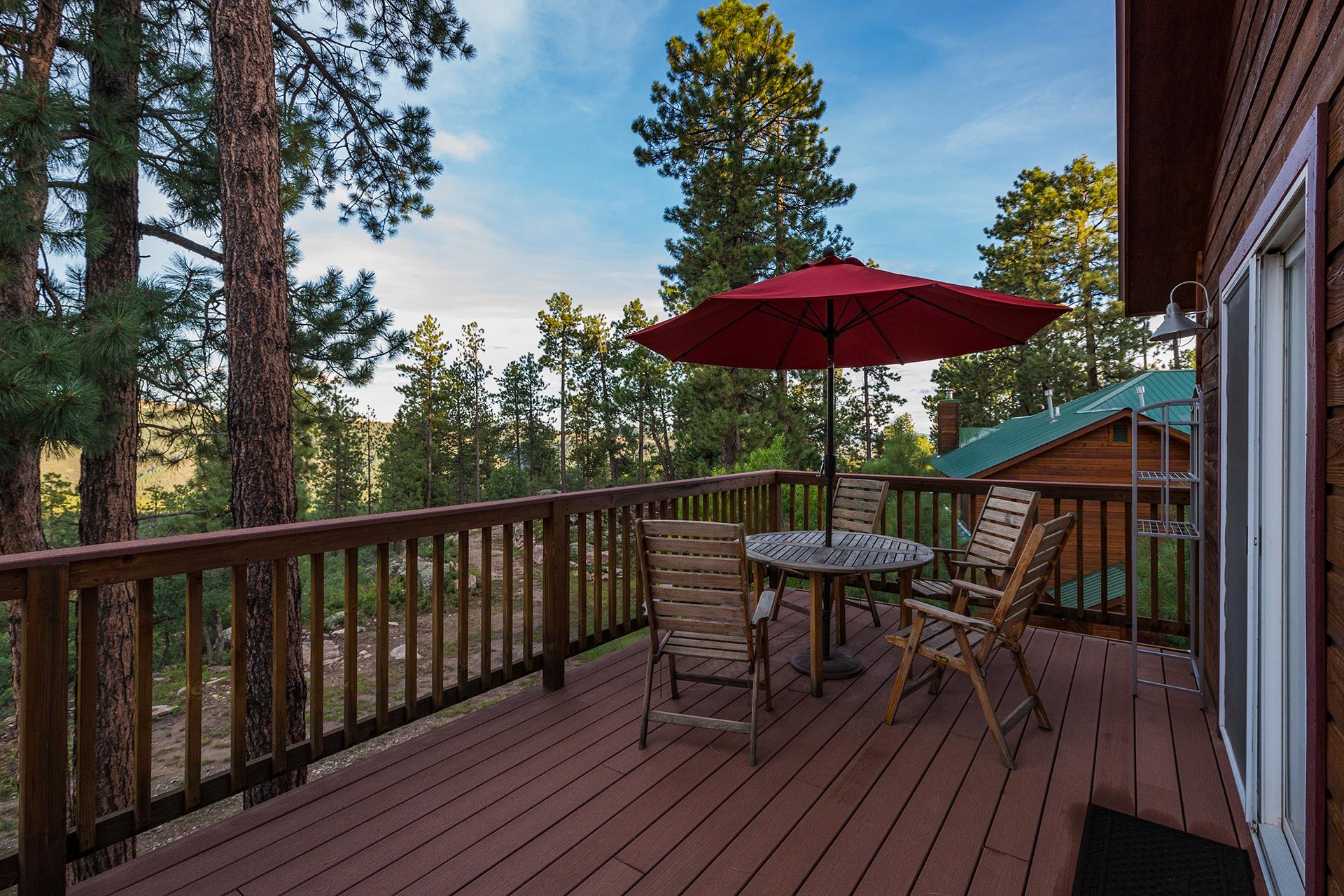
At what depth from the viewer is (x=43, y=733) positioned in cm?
167

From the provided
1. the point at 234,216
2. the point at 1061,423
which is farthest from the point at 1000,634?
the point at 1061,423

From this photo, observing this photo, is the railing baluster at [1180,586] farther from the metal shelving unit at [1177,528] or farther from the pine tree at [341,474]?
the pine tree at [341,474]

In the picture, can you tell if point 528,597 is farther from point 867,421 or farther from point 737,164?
point 867,421

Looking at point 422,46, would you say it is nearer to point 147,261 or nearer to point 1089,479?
point 147,261

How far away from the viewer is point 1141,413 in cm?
333

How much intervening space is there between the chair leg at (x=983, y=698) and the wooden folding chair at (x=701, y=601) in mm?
797

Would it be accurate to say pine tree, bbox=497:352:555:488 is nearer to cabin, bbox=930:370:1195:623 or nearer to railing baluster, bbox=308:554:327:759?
cabin, bbox=930:370:1195:623

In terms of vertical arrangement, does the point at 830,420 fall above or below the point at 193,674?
above

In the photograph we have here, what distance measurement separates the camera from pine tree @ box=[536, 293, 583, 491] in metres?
27.4

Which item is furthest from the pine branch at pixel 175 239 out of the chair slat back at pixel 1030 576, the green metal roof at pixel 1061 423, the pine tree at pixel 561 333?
the pine tree at pixel 561 333

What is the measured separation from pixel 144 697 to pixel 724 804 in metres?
1.88

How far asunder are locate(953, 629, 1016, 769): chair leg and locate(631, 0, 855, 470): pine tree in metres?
12.2

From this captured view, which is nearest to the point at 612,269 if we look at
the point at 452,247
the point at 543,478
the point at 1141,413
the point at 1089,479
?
the point at 452,247

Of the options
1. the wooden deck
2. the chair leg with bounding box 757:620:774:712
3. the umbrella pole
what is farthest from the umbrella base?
the umbrella pole
